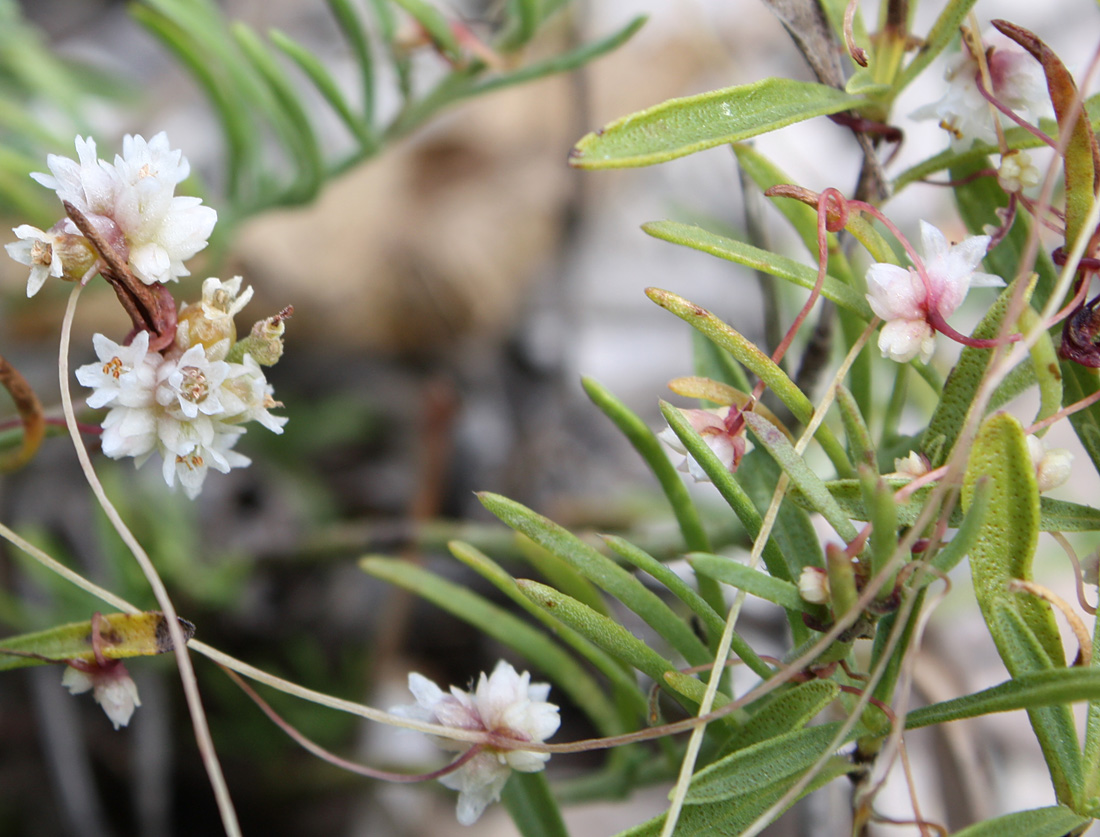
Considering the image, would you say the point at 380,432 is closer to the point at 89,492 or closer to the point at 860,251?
the point at 89,492

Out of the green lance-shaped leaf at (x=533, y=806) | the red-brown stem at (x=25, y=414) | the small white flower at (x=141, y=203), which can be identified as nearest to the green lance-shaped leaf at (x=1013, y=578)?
the green lance-shaped leaf at (x=533, y=806)

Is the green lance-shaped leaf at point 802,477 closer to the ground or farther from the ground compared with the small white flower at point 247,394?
closer to the ground

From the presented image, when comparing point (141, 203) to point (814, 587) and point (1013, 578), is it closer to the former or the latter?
point (814, 587)

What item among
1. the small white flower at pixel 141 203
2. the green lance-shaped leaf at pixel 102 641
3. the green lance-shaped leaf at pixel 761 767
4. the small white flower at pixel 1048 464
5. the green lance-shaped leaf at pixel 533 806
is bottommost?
the green lance-shaped leaf at pixel 533 806

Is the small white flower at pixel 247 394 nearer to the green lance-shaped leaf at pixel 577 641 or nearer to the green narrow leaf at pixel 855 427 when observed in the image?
the green lance-shaped leaf at pixel 577 641

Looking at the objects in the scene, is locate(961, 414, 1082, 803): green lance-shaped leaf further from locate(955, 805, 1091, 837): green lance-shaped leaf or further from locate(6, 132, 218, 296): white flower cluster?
locate(6, 132, 218, 296): white flower cluster

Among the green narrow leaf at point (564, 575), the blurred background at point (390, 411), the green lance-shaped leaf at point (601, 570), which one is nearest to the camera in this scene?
the green lance-shaped leaf at point (601, 570)
